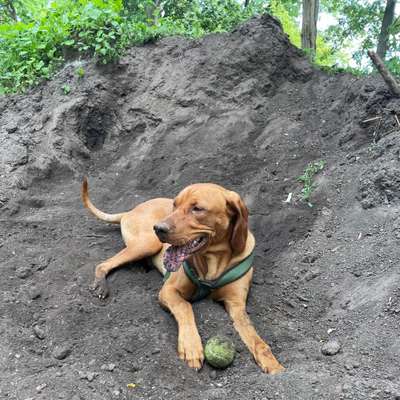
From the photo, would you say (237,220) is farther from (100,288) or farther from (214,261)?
(100,288)

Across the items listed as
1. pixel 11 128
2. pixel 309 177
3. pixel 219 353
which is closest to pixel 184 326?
pixel 219 353

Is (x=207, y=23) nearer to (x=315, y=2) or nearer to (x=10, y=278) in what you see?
(x=315, y=2)

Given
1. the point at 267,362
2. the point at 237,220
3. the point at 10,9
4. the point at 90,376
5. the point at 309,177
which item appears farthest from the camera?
the point at 10,9

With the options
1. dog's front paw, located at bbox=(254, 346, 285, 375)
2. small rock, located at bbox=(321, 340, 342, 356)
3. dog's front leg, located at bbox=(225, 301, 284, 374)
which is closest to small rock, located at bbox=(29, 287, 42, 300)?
dog's front leg, located at bbox=(225, 301, 284, 374)

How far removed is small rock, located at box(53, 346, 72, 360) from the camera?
351 centimetres

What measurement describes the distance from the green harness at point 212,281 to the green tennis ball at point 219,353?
2.16 ft

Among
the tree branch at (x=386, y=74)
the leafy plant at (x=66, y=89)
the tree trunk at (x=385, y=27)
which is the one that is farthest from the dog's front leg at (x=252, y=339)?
the tree trunk at (x=385, y=27)

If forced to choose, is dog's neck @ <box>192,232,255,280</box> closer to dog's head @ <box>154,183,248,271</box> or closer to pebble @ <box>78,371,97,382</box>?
dog's head @ <box>154,183,248,271</box>

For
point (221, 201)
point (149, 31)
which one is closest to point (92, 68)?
point (149, 31)

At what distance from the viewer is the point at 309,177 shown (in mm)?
5992

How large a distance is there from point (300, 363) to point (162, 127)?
496 centimetres

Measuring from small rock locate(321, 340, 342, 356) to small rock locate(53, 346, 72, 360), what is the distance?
6.19 feet

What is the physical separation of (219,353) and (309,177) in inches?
127

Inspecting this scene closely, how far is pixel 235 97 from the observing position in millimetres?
7637
